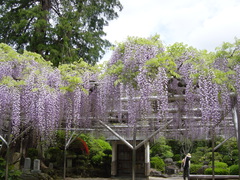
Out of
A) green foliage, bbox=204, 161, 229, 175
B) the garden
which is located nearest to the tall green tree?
the garden

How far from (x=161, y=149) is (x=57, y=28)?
1045 cm

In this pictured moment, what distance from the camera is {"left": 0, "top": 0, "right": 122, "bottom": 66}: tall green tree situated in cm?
1183

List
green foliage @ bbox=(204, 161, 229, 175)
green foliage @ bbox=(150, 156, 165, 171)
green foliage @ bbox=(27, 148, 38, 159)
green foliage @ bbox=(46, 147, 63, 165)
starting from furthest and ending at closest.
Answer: green foliage @ bbox=(150, 156, 165, 171)
green foliage @ bbox=(204, 161, 229, 175)
green foliage @ bbox=(46, 147, 63, 165)
green foliage @ bbox=(27, 148, 38, 159)

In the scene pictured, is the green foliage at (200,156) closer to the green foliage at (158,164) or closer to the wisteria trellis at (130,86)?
the green foliage at (158,164)

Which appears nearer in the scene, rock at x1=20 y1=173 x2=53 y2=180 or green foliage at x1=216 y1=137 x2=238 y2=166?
rock at x1=20 y1=173 x2=53 y2=180

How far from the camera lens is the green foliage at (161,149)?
18375mm

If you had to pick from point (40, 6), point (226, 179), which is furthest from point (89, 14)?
point (226, 179)

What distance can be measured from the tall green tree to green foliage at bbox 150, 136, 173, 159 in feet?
24.8

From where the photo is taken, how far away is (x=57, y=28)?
12.0m

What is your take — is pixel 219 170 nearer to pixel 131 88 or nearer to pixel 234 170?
pixel 234 170

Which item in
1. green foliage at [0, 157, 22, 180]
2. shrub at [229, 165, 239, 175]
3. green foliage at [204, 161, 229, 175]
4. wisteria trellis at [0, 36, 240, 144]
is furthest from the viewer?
shrub at [229, 165, 239, 175]

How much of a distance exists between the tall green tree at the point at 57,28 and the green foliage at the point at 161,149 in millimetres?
7566

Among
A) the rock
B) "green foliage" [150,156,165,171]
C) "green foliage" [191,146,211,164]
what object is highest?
"green foliage" [191,146,211,164]

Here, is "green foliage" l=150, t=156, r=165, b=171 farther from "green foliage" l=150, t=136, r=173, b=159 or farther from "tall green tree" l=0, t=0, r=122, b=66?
"tall green tree" l=0, t=0, r=122, b=66
